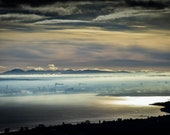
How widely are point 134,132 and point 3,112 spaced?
9920 centimetres

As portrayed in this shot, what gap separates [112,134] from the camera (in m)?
99.2

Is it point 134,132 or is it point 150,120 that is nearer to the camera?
point 134,132

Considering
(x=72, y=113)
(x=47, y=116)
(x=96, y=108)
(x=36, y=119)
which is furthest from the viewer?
(x=96, y=108)

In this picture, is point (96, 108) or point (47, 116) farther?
point (96, 108)

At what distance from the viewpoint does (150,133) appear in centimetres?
10106

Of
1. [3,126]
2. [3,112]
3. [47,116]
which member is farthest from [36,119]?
[3,112]

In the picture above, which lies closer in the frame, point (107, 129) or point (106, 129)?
point (107, 129)

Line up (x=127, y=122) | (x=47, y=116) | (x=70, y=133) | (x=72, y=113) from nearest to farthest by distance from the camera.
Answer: (x=70, y=133) < (x=127, y=122) < (x=47, y=116) < (x=72, y=113)

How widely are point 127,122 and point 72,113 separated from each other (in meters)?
57.7

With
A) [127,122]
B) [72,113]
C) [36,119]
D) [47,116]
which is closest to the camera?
[127,122]

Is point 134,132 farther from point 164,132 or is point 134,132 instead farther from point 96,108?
point 96,108

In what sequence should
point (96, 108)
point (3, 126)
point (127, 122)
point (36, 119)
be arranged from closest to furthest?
point (127, 122) < point (3, 126) < point (36, 119) < point (96, 108)

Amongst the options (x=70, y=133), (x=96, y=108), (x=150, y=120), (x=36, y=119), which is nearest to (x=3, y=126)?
(x=36, y=119)

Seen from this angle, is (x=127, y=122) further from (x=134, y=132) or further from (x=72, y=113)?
(x=72, y=113)
